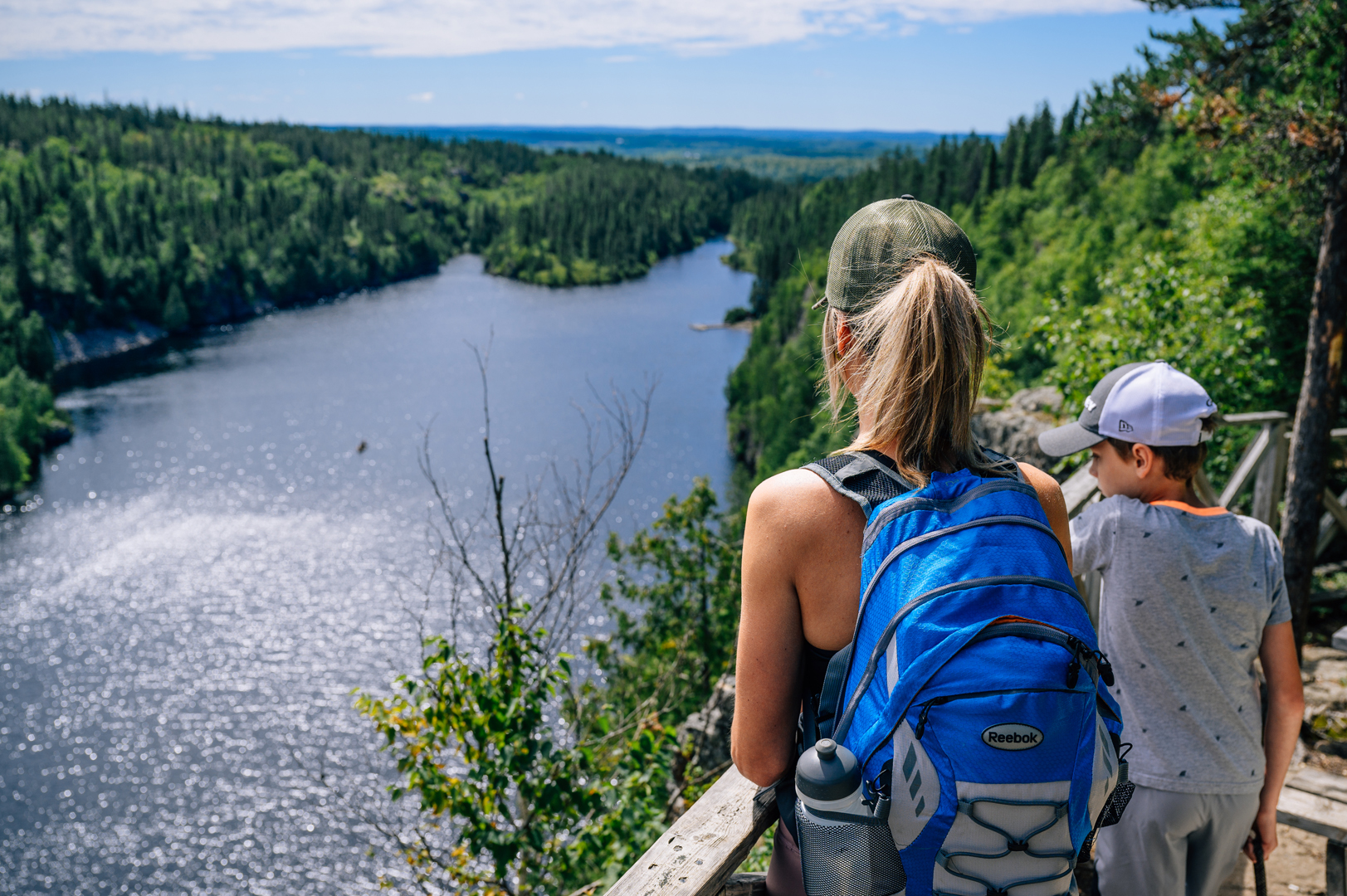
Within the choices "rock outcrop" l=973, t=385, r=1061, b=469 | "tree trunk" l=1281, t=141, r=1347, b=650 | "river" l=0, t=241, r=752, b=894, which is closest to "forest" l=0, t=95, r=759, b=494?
"river" l=0, t=241, r=752, b=894

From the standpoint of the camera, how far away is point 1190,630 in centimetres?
214

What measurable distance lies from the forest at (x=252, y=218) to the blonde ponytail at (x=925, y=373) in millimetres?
55493

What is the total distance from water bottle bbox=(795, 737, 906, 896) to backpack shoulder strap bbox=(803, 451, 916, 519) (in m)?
0.35

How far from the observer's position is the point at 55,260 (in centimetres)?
8425

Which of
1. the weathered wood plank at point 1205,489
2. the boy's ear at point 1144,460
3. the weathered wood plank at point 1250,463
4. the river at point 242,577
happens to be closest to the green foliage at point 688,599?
the river at point 242,577

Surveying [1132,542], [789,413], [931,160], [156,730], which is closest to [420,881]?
[1132,542]

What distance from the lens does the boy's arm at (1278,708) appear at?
2.16 metres

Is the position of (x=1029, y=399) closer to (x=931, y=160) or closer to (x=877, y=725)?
(x=877, y=725)

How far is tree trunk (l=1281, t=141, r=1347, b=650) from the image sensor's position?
5738 mm

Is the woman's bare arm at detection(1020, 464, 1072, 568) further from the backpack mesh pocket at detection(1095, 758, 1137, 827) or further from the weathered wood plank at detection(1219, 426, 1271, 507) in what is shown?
the weathered wood plank at detection(1219, 426, 1271, 507)

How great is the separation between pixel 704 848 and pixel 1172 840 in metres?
1.35

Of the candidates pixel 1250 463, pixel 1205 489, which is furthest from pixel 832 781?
pixel 1250 463

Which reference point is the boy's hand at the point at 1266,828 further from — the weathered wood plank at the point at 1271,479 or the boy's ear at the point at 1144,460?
the weathered wood plank at the point at 1271,479

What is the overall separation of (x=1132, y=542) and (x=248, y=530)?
42.1m
